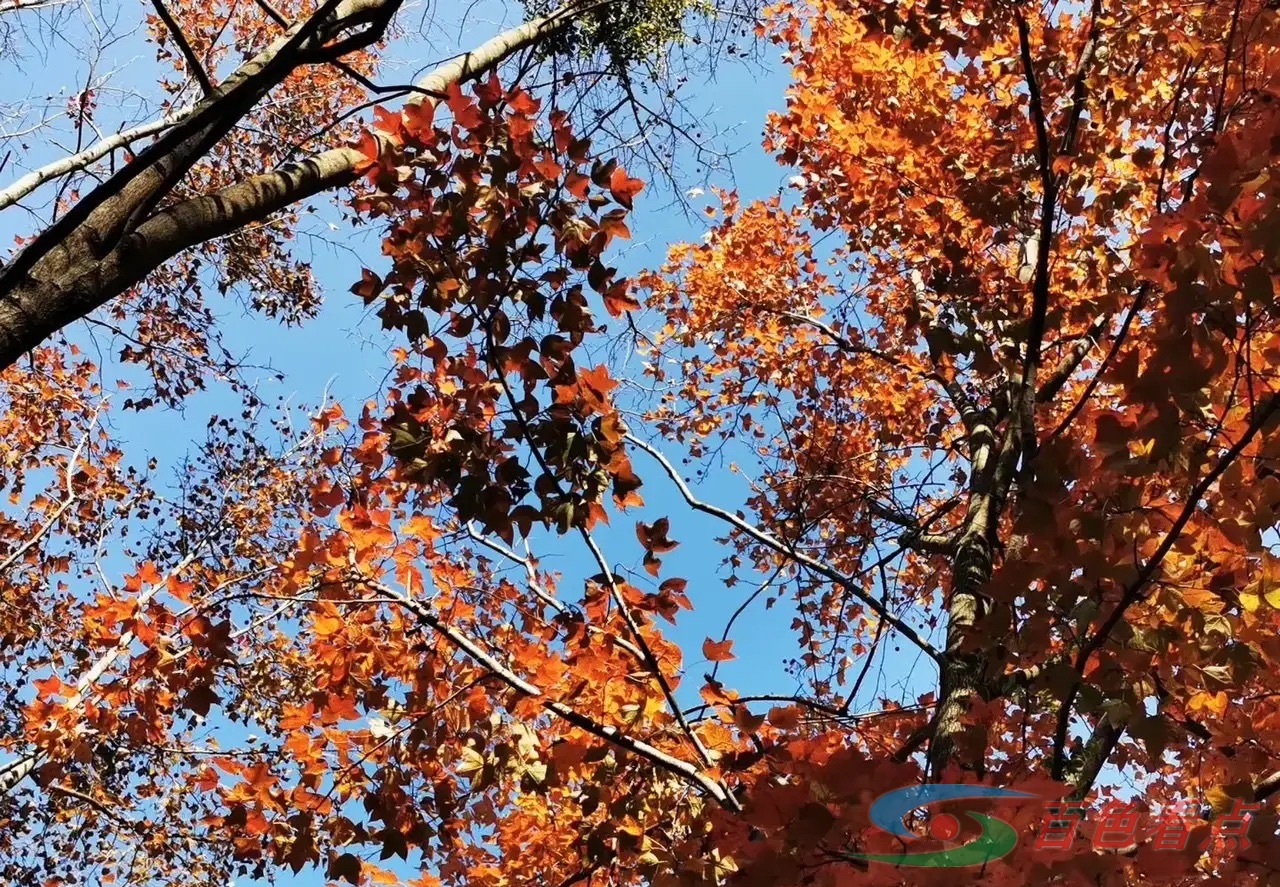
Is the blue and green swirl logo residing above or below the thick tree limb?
below

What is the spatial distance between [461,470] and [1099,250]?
3.46 metres

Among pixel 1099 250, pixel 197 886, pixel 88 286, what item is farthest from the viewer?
pixel 197 886

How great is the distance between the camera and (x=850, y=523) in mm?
6320

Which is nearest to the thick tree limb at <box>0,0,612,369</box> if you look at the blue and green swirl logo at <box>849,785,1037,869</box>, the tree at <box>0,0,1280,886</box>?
the tree at <box>0,0,1280,886</box>

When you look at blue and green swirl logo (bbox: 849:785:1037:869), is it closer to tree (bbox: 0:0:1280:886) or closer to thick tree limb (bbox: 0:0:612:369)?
tree (bbox: 0:0:1280:886)

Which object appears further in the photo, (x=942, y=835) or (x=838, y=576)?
(x=838, y=576)

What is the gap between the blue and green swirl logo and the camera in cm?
A: 195

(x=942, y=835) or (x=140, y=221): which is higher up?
(x=140, y=221)

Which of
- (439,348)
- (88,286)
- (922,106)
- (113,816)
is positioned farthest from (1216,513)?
(113,816)

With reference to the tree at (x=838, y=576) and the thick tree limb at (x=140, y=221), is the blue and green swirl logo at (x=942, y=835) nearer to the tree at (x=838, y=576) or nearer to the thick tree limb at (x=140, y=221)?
the tree at (x=838, y=576)

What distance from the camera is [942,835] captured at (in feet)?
6.84

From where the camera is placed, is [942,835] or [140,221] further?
[140,221]

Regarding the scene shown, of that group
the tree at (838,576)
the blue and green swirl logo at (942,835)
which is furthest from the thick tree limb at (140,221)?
the blue and green swirl logo at (942,835)

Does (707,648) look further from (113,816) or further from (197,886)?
(197,886)
